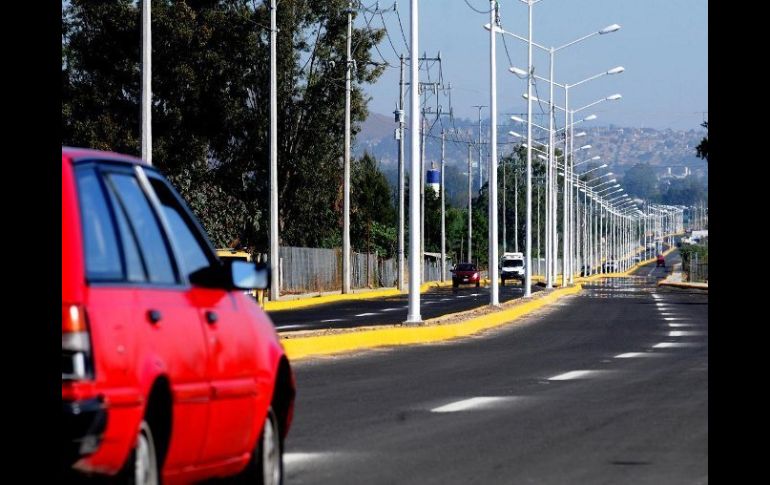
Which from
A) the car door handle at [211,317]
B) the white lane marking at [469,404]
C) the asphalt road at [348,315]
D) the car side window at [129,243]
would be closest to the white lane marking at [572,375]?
the white lane marking at [469,404]

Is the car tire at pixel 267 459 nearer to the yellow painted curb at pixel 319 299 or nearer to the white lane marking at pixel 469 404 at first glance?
the white lane marking at pixel 469 404

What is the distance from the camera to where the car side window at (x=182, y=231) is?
8445mm

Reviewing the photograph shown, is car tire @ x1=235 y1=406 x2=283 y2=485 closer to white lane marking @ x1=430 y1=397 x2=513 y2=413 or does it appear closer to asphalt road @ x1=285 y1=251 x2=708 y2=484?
asphalt road @ x1=285 y1=251 x2=708 y2=484

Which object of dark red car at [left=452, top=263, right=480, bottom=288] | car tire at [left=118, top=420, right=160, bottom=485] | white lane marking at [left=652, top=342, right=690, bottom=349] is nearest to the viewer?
car tire at [left=118, top=420, right=160, bottom=485]

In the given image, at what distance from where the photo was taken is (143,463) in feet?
23.4

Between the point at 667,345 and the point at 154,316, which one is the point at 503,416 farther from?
the point at 667,345

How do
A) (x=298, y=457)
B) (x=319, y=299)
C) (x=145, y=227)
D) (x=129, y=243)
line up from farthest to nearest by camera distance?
1. (x=319, y=299)
2. (x=298, y=457)
3. (x=145, y=227)
4. (x=129, y=243)

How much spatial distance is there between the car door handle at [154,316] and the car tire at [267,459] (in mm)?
1551

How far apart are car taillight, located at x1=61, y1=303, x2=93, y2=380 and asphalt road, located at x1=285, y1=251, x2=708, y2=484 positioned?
432 cm

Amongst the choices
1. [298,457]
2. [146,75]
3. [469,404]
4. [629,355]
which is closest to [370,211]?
[146,75]

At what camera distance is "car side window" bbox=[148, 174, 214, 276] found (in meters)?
8.45

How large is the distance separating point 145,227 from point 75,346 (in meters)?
1.47

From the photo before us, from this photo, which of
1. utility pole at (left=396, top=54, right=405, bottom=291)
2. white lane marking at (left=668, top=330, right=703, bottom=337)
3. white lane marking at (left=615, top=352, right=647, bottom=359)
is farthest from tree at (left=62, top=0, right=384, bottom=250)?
white lane marking at (left=615, top=352, right=647, bottom=359)

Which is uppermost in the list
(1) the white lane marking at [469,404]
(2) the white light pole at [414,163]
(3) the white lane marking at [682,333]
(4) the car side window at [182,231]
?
(2) the white light pole at [414,163]
